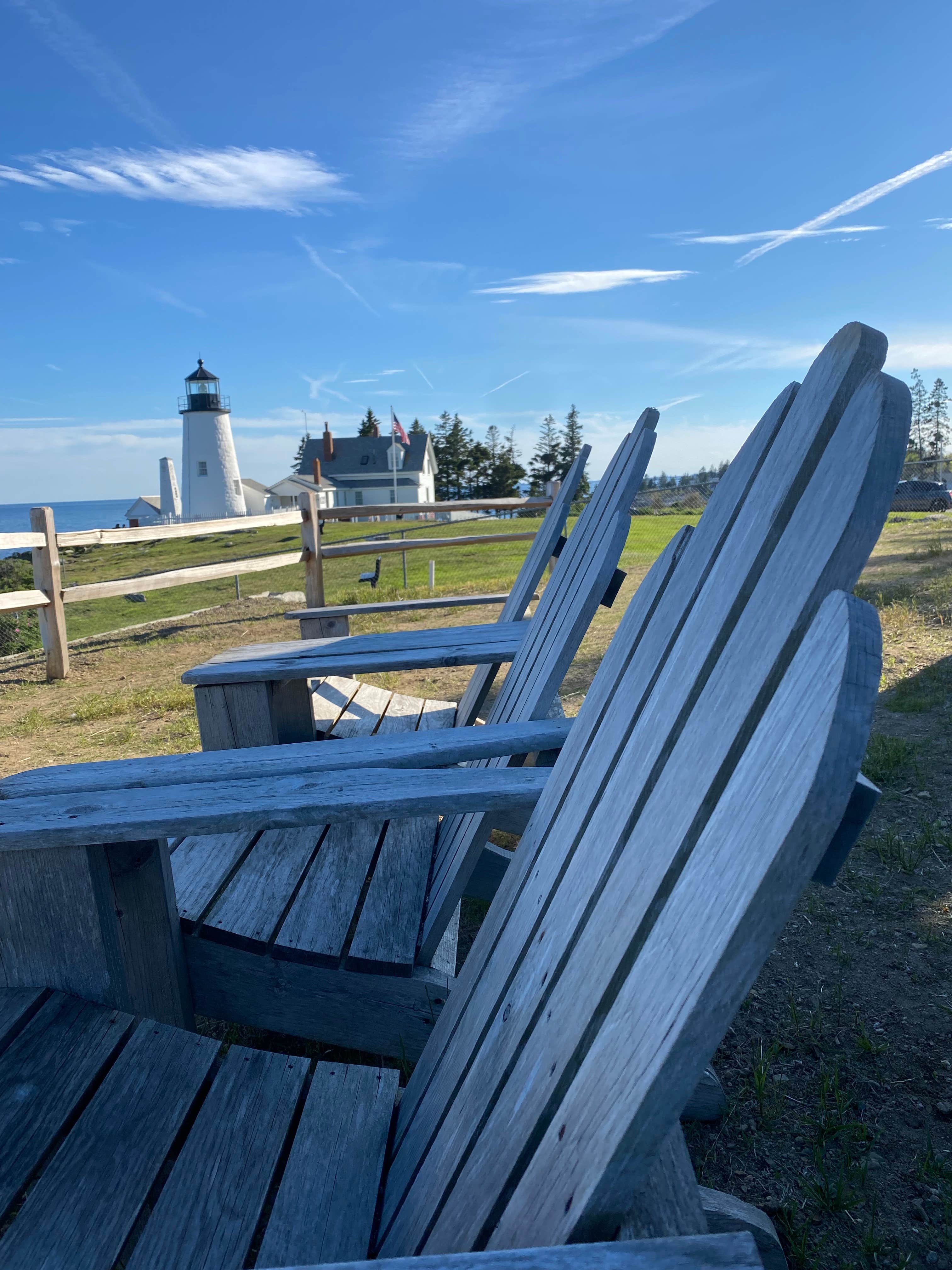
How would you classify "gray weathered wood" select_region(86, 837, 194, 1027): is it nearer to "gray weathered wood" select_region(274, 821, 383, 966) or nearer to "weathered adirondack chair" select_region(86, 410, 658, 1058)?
"weathered adirondack chair" select_region(86, 410, 658, 1058)

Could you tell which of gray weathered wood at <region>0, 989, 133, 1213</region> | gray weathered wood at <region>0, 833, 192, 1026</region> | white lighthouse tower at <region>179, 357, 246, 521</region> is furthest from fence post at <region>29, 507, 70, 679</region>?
white lighthouse tower at <region>179, 357, 246, 521</region>

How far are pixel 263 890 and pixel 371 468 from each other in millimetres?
70420

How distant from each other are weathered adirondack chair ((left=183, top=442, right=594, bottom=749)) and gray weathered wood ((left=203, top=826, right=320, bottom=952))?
463mm

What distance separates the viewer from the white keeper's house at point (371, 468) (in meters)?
69.3

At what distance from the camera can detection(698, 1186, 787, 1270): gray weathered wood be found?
2.54 feet

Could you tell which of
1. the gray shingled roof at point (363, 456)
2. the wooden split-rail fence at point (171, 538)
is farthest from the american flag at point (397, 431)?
the gray shingled roof at point (363, 456)

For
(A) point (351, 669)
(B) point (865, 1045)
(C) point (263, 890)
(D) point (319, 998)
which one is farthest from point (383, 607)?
(B) point (865, 1045)

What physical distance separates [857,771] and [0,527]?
224987 mm

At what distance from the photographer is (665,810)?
767mm

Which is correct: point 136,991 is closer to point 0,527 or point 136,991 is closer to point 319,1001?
point 319,1001

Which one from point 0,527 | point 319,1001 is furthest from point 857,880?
point 0,527

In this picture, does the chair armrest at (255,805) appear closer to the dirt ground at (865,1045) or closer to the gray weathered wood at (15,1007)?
the gray weathered wood at (15,1007)

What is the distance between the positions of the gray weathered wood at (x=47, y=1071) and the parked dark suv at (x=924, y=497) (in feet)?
85.8

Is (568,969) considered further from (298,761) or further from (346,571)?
(346,571)
